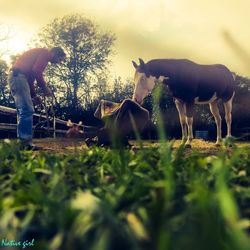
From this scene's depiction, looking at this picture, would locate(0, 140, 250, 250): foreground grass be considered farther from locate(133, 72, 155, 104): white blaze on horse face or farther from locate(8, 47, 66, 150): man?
locate(133, 72, 155, 104): white blaze on horse face

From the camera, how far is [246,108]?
2341 cm

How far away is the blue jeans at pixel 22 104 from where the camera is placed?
27.8ft

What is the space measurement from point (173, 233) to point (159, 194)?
18 centimetres

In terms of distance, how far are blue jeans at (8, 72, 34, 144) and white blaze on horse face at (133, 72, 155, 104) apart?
317 cm

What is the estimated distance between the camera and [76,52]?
44.3m

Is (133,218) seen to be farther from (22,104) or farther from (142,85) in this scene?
(142,85)

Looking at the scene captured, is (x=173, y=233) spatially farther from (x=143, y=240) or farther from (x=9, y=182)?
(x=9, y=182)

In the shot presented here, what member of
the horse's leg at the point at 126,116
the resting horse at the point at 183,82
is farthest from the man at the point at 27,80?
the resting horse at the point at 183,82

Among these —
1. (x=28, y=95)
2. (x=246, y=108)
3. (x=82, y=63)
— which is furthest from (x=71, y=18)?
(x=28, y=95)

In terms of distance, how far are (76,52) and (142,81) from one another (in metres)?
34.4

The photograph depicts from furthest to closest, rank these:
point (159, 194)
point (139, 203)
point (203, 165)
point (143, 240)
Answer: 1. point (203, 165)
2. point (139, 203)
3. point (159, 194)
4. point (143, 240)

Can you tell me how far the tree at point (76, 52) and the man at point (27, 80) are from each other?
32175 mm

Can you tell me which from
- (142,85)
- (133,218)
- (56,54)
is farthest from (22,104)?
(133,218)

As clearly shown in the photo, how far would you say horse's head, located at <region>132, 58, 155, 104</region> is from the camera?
10930mm
